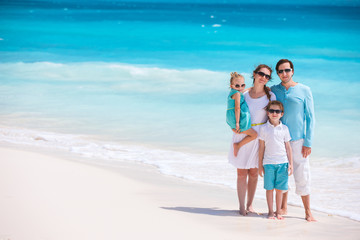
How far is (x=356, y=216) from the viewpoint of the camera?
4.49 metres

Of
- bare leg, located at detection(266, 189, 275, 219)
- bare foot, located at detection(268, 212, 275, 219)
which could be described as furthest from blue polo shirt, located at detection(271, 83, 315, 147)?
bare foot, located at detection(268, 212, 275, 219)

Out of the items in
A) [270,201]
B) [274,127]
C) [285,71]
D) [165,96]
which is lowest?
[270,201]

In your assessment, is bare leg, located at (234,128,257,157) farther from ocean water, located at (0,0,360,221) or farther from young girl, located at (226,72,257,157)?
ocean water, located at (0,0,360,221)

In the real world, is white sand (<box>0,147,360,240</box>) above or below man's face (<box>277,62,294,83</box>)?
below

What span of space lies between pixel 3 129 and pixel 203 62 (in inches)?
432

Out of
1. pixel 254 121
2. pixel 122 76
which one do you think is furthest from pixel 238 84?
pixel 122 76

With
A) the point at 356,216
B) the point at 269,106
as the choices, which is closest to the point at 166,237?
the point at 269,106

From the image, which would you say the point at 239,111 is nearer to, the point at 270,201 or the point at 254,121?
the point at 254,121

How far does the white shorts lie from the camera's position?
4039mm

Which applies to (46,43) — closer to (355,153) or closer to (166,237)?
(355,153)

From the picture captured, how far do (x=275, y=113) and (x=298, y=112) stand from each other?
23 cm

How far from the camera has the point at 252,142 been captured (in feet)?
13.4

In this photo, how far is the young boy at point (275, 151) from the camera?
12.9 feet

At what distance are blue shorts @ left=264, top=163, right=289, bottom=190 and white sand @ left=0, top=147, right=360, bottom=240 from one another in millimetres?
292
